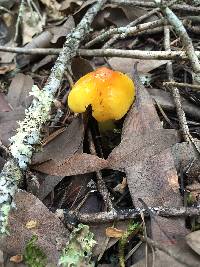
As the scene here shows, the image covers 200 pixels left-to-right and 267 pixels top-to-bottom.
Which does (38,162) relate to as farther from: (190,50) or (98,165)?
(190,50)

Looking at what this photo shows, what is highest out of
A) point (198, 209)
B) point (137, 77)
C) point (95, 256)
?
point (137, 77)

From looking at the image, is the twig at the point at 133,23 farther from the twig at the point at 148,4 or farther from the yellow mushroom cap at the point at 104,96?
the yellow mushroom cap at the point at 104,96

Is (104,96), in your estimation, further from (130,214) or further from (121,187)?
(130,214)

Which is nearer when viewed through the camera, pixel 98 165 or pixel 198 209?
pixel 198 209

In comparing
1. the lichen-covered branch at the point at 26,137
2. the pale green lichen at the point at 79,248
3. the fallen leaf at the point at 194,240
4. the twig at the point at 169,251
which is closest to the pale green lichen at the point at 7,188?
the lichen-covered branch at the point at 26,137

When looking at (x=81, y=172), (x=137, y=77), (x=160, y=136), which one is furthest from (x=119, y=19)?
(x=81, y=172)

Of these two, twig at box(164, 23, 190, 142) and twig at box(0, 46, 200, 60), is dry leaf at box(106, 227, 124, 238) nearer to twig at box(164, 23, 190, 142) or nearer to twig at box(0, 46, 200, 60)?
twig at box(164, 23, 190, 142)

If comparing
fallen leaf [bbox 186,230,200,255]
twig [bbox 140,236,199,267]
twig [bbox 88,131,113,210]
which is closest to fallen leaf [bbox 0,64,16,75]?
twig [bbox 88,131,113,210]
